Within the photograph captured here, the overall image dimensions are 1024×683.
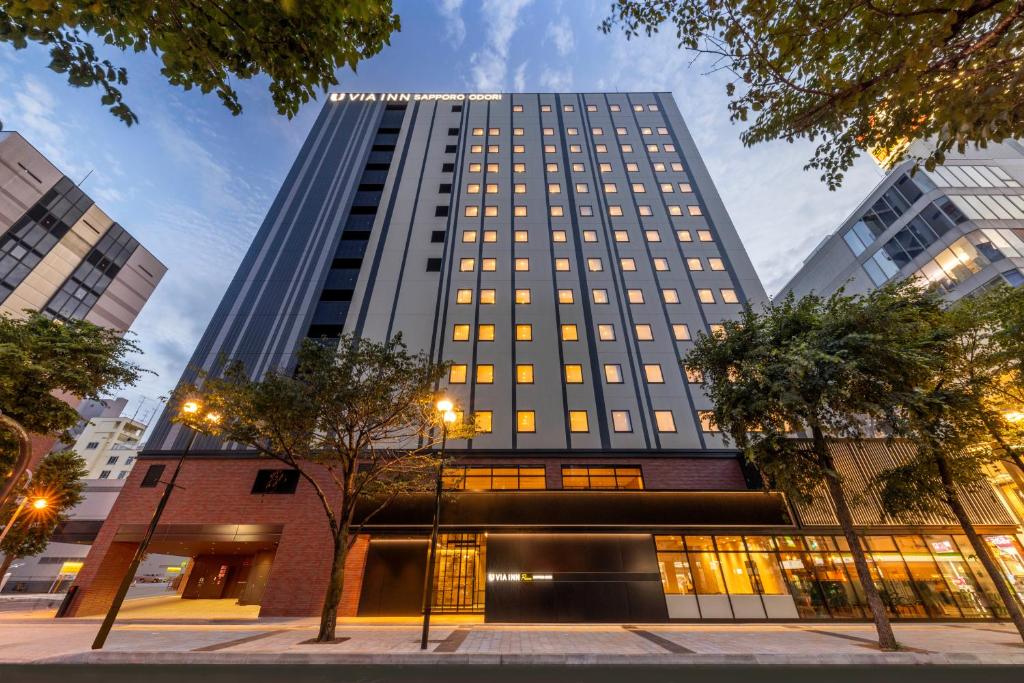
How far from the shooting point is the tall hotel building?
1795 cm

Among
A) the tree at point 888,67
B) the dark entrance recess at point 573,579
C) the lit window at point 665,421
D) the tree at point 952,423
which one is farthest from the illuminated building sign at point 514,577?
the tree at point 888,67

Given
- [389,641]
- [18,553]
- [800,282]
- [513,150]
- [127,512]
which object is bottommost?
[389,641]

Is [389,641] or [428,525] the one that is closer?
[389,641]

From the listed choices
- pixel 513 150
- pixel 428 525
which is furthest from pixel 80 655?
pixel 513 150

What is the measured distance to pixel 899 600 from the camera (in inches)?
692

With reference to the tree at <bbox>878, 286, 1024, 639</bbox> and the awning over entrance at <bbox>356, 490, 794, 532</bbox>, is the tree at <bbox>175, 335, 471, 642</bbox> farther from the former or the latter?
the tree at <bbox>878, 286, 1024, 639</bbox>

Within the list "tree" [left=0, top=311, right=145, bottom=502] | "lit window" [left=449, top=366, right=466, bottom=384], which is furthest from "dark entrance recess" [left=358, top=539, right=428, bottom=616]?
"tree" [left=0, top=311, right=145, bottom=502]

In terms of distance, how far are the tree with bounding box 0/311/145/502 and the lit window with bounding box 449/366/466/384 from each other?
15.8m

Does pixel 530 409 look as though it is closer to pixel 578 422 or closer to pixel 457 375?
pixel 578 422

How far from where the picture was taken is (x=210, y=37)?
5207 mm

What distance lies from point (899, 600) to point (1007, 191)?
35.4 m

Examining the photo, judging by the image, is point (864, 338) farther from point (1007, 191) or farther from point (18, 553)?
point (18, 553)

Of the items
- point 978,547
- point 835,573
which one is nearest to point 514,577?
point 835,573

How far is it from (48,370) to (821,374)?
3123 centimetres
